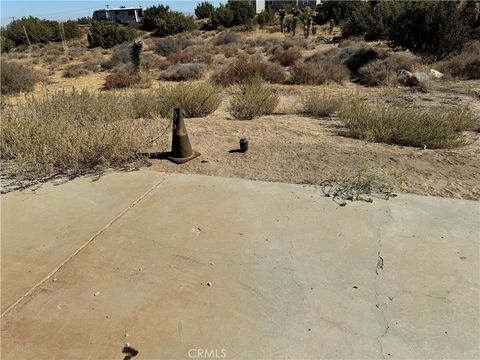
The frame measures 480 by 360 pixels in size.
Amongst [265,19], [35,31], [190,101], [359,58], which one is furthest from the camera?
[265,19]

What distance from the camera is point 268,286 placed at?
10.8 feet

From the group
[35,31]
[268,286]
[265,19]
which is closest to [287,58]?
[268,286]

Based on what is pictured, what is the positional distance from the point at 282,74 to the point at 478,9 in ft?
37.3

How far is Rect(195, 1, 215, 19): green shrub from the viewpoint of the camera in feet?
185

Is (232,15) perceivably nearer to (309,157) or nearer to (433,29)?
(433,29)

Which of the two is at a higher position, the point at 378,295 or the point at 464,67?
the point at 378,295

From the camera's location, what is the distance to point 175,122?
5.77 m

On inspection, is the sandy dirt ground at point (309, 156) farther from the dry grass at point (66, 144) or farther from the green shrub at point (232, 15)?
the green shrub at point (232, 15)

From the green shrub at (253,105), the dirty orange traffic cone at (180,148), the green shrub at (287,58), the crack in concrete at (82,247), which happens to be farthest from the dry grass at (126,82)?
the crack in concrete at (82,247)

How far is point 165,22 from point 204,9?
42.0ft

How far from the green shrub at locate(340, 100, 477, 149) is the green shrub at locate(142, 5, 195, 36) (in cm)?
4177

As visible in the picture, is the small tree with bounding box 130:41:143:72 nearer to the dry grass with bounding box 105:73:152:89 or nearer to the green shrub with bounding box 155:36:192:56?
the dry grass with bounding box 105:73:152:89

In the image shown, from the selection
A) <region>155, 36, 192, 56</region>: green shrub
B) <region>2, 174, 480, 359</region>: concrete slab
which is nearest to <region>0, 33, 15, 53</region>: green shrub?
<region>155, 36, 192, 56</region>: green shrub

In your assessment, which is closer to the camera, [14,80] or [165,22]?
[14,80]
